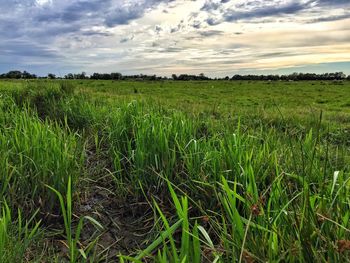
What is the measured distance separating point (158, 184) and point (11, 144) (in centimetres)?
176

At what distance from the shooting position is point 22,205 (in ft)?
11.3

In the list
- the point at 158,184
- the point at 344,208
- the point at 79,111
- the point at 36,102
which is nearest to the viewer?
the point at 344,208

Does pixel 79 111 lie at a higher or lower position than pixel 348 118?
higher

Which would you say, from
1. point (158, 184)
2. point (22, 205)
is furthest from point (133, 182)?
point (22, 205)

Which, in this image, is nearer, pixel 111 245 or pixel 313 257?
pixel 313 257

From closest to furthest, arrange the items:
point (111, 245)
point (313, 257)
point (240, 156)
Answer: point (313, 257)
point (111, 245)
point (240, 156)

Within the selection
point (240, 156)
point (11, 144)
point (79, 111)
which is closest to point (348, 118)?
point (79, 111)

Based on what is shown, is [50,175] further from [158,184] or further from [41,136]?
[158,184]

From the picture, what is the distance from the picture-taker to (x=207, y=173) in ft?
11.4

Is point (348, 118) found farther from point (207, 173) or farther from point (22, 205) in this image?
point (22, 205)

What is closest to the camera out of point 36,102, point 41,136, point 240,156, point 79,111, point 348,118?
point 240,156

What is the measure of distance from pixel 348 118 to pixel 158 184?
922 cm

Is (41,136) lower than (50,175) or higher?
higher

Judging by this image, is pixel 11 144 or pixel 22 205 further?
pixel 11 144
